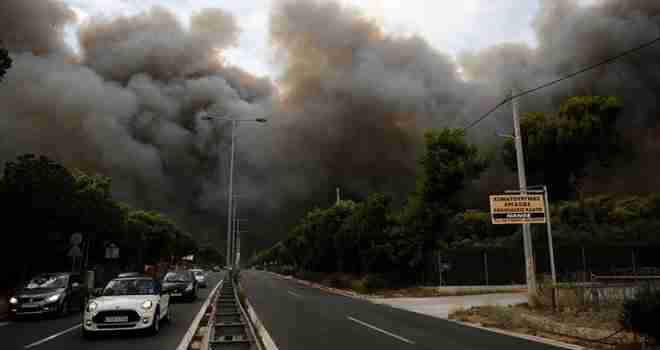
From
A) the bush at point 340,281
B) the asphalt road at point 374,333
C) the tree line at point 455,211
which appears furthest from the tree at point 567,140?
the asphalt road at point 374,333

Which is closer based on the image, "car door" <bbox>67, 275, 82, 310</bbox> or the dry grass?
the dry grass

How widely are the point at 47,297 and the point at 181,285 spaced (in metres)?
7.81

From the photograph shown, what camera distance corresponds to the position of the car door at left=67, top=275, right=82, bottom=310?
17.5m

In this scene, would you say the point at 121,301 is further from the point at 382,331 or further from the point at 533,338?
the point at 533,338

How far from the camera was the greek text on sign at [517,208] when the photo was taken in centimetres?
1792

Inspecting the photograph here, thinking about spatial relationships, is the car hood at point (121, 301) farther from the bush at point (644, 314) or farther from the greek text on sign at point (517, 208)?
the greek text on sign at point (517, 208)

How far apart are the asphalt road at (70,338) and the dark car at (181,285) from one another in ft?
26.0

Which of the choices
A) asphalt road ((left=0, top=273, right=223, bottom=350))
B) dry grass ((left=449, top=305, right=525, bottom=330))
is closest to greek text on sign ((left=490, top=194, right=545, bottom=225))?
dry grass ((left=449, top=305, right=525, bottom=330))

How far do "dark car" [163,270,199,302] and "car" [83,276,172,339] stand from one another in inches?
395

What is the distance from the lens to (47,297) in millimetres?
15945

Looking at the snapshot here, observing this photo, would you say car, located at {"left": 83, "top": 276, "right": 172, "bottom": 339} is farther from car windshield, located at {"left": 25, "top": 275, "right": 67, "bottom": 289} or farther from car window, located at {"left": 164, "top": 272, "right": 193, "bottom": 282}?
car window, located at {"left": 164, "top": 272, "right": 193, "bottom": 282}

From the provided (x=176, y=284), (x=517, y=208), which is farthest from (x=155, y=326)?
(x=517, y=208)

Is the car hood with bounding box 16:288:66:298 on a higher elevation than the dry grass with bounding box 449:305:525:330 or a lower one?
higher

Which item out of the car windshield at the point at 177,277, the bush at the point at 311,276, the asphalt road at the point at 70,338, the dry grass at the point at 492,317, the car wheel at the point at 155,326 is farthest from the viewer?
the bush at the point at 311,276
